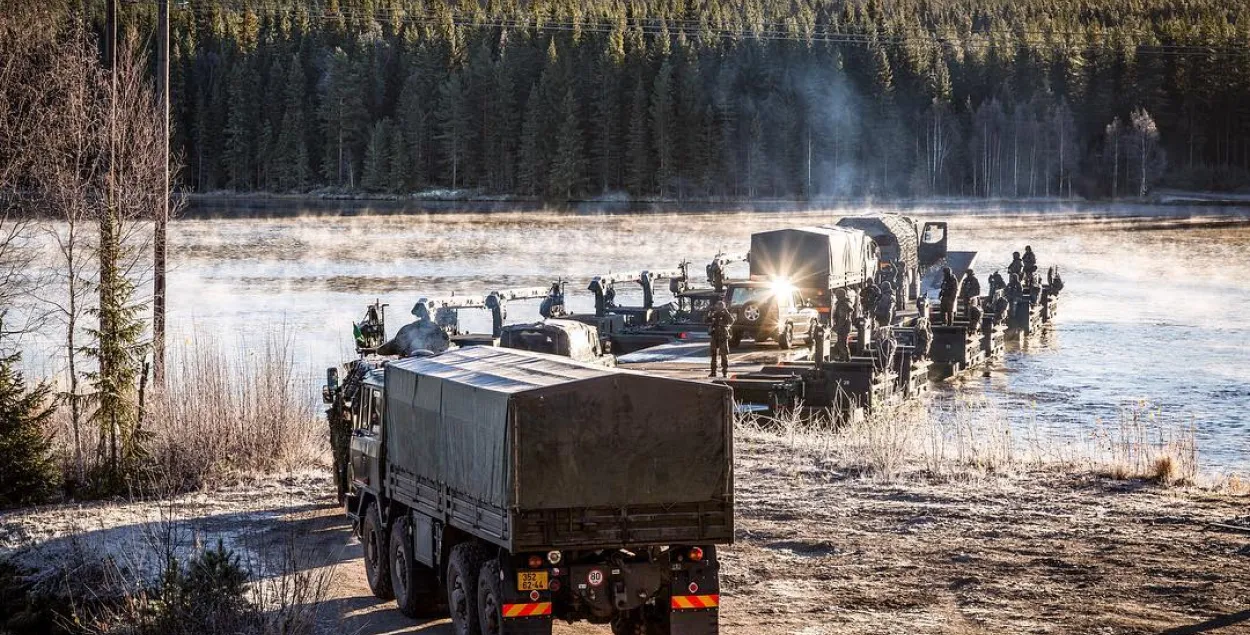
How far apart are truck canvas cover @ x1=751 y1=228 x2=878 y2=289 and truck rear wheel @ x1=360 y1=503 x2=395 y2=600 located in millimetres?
28559

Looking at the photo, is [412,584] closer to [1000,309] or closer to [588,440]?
[588,440]

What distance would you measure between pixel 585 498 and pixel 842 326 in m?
21.0

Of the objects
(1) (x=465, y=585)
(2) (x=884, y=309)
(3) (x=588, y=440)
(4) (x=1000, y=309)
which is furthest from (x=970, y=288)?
(3) (x=588, y=440)

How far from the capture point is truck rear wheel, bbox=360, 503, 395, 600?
14.2m

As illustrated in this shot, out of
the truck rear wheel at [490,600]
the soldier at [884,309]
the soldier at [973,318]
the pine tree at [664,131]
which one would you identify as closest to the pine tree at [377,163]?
the pine tree at [664,131]

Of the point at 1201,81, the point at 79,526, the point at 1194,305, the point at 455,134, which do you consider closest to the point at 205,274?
the point at 1194,305

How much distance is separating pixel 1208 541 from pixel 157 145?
14.4 m

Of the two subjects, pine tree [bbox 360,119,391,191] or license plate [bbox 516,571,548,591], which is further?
pine tree [bbox 360,119,391,191]

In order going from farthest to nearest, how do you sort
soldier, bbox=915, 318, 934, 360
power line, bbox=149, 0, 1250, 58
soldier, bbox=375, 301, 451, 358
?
power line, bbox=149, 0, 1250, 58
soldier, bbox=915, 318, 934, 360
soldier, bbox=375, 301, 451, 358

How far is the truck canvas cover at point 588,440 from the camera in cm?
1138

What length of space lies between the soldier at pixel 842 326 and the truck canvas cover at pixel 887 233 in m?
20.4

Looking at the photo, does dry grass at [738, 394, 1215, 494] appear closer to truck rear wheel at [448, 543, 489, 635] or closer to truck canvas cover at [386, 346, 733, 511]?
truck canvas cover at [386, 346, 733, 511]

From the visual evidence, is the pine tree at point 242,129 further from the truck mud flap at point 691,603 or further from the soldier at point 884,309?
the truck mud flap at point 691,603

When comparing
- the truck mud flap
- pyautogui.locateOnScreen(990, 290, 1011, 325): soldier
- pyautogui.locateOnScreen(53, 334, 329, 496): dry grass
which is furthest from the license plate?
pyautogui.locateOnScreen(990, 290, 1011, 325): soldier
